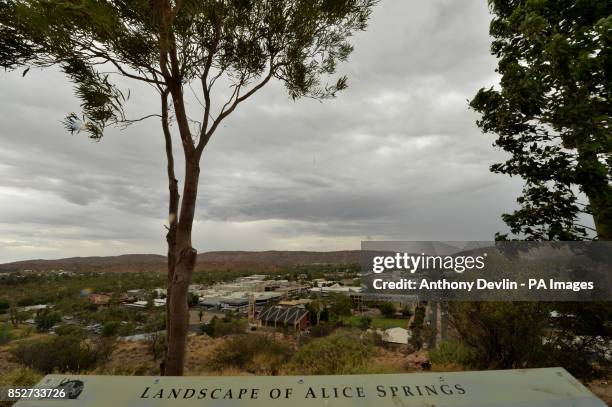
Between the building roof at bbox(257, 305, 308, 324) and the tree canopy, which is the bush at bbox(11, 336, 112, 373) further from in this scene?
the building roof at bbox(257, 305, 308, 324)

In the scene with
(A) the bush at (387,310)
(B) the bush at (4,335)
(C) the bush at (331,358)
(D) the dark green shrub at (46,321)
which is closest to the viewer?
(C) the bush at (331,358)

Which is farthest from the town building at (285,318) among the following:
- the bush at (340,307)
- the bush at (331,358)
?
the bush at (331,358)

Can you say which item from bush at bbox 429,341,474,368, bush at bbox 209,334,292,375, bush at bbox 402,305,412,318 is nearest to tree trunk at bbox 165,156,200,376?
bush at bbox 209,334,292,375

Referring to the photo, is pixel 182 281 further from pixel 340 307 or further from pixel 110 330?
pixel 340 307

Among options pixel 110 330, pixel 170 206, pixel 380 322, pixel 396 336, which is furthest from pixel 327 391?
pixel 380 322

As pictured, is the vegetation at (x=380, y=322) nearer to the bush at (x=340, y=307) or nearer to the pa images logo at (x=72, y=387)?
the bush at (x=340, y=307)

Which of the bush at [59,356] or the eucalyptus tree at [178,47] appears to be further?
the bush at [59,356]

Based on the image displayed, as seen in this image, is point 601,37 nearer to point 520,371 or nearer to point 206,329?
point 520,371
